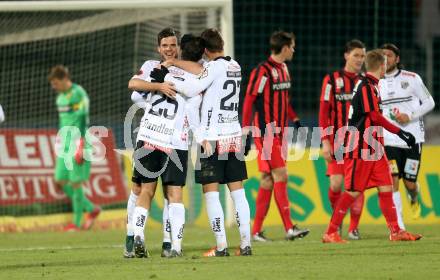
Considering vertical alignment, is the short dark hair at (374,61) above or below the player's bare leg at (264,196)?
above

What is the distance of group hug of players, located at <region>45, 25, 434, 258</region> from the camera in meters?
9.74

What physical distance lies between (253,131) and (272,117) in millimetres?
329

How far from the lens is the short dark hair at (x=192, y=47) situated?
9.73m

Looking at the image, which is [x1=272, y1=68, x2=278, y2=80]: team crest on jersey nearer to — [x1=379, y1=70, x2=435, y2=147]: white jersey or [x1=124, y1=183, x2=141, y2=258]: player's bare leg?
[x1=379, y1=70, x2=435, y2=147]: white jersey

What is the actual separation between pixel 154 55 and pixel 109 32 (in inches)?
28.3

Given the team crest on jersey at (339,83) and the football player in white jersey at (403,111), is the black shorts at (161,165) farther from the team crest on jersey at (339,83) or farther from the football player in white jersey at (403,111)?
the football player in white jersey at (403,111)

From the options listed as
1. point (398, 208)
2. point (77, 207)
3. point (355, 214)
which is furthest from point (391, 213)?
point (77, 207)

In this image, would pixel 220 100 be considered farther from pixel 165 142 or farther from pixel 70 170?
pixel 70 170

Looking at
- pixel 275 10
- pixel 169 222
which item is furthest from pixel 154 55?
pixel 275 10

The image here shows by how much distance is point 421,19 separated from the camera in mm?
25594

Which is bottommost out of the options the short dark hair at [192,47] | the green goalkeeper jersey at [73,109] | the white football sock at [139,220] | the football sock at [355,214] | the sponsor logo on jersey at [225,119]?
the football sock at [355,214]

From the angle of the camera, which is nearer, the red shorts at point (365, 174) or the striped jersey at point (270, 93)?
the red shorts at point (365, 174)

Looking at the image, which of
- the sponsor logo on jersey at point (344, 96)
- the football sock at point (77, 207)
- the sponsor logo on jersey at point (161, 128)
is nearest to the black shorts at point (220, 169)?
the sponsor logo on jersey at point (161, 128)

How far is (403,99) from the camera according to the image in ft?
42.3
